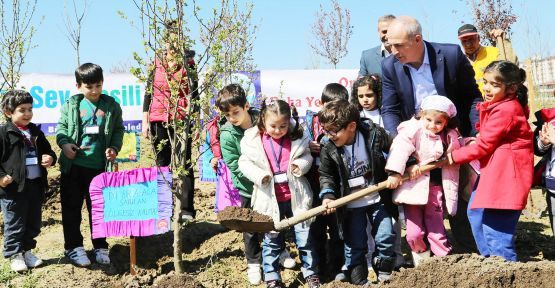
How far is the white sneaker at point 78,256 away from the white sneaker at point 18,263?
0.37 metres

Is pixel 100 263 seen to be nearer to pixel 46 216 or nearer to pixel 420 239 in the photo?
pixel 46 216

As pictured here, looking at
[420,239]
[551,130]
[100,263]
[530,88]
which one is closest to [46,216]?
[100,263]

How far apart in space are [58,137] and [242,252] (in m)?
1.89

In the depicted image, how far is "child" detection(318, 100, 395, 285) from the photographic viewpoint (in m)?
3.77

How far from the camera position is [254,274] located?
14.5ft

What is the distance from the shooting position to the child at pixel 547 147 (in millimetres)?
3658

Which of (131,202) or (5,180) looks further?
(131,202)

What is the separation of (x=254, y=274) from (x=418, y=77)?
1.97 metres

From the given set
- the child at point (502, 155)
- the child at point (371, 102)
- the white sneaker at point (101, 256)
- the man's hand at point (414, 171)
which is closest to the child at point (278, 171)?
Result: the child at point (371, 102)

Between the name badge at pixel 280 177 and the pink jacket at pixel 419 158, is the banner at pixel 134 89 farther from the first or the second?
the pink jacket at pixel 419 158

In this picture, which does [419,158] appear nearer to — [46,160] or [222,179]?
[222,179]

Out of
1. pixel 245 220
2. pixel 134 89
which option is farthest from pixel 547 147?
pixel 134 89

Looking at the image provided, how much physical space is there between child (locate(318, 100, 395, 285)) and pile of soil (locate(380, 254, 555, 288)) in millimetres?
580

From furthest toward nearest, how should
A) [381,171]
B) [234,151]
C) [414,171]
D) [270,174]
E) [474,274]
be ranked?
[234,151] < [270,174] < [381,171] < [414,171] < [474,274]
